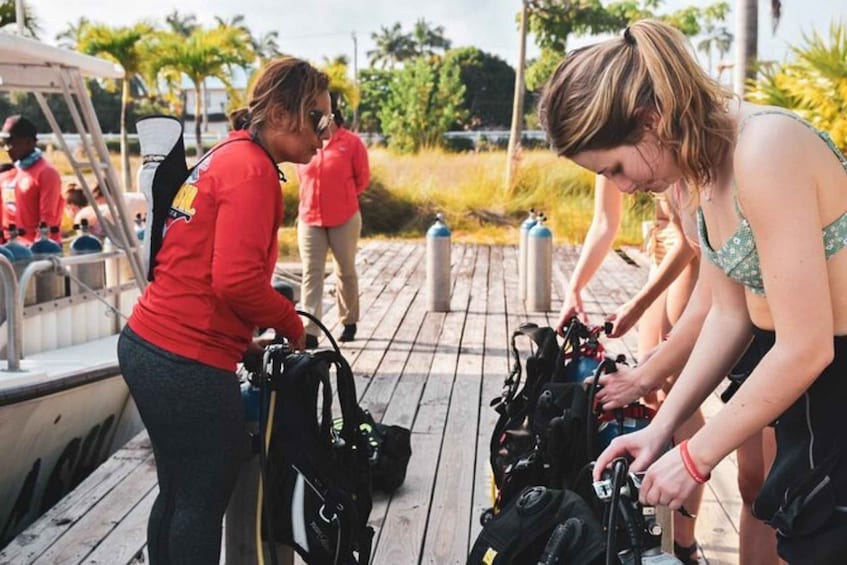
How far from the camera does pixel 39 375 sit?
5.33 m

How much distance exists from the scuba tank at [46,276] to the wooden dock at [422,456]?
1.22 metres

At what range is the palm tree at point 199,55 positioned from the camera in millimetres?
27938

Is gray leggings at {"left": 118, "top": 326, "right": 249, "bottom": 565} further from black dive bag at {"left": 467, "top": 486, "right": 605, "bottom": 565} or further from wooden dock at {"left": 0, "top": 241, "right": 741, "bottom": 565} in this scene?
wooden dock at {"left": 0, "top": 241, "right": 741, "bottom": 565}

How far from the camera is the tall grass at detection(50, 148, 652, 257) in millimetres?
19688

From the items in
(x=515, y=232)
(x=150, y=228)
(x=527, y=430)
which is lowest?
(x=515, y=232)

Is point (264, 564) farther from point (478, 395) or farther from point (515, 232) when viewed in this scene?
point (515, 232)

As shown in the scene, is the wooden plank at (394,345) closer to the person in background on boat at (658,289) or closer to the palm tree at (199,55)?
the person in background on boat at (658,289)

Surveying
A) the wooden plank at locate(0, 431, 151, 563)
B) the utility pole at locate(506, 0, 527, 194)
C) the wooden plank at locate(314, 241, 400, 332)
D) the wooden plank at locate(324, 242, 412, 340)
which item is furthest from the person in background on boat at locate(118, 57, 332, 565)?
the utility pole at locate(506, 0, 527, 194)

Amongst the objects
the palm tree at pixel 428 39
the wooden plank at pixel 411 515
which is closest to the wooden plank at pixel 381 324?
the wooden plank at pixel 411 515

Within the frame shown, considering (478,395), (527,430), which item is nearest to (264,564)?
(527,430)

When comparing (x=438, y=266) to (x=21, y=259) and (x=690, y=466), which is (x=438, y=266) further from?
(x=690, y=466)

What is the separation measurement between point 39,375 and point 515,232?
48.5 feet

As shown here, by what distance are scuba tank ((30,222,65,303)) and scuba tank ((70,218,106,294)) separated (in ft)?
0.51

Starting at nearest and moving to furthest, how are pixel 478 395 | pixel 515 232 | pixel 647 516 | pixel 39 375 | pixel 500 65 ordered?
pixel 647 516 → pixel 39 375 → pixel 478 395 → pixel 515 232 → pixel 500 65
